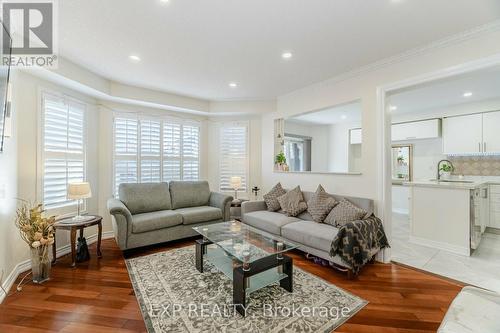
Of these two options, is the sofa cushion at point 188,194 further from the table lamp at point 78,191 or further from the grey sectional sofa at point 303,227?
the table lamp at point 78,191

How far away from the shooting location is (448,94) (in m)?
4.25

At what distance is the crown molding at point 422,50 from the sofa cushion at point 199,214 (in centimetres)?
301

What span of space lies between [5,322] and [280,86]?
440 cm

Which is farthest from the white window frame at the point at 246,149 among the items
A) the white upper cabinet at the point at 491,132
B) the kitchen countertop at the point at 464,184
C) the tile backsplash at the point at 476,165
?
the white upper cabinet at the point at 491,132

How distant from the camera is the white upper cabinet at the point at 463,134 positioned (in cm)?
458

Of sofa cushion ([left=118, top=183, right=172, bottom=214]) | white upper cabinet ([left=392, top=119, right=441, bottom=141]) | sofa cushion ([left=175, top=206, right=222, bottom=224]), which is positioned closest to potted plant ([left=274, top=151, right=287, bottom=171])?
sofa cushion ([left=175, top=206, right=222, bottom=224])

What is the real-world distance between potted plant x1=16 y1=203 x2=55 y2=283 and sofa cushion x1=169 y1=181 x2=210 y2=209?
1883mm

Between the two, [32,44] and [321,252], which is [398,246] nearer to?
[321,252]

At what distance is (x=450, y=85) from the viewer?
3812mm

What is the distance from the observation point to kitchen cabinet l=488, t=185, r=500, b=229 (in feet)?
14.1

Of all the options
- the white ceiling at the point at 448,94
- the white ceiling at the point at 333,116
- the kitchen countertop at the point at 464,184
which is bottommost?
the kitchen countertop at the point at 464,184

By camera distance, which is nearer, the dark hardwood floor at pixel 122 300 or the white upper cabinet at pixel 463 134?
the dark hardwood floor at pixel 122 300

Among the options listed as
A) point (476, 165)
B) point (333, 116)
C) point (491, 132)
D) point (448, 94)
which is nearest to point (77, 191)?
point (333, 116)

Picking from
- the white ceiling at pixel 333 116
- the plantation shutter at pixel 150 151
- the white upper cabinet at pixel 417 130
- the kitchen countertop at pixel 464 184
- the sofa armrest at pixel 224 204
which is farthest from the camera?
the white ceiling at pixel 333 116
